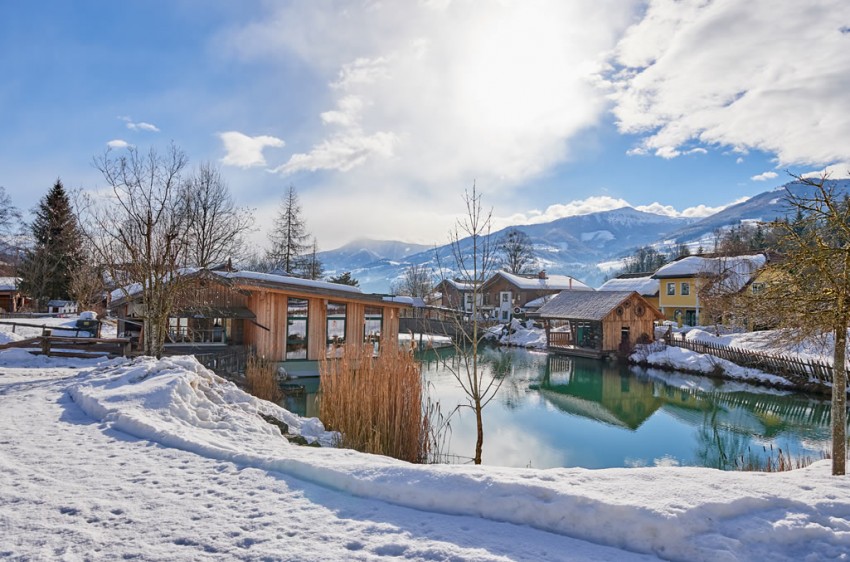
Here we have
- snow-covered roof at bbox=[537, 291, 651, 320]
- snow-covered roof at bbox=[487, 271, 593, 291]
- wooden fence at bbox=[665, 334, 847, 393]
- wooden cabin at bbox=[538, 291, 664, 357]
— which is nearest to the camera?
wooden fence at bbox=[665, 334, 847, 393]

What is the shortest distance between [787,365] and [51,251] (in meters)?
41.5

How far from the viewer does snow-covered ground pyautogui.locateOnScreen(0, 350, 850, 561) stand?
2775 millimetres

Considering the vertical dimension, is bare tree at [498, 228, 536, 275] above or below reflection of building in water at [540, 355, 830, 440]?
above

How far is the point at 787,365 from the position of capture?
18828 mm

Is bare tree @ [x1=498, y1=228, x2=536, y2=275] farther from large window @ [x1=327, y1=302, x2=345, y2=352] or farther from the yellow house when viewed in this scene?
large window @ [x1=327, y1=302, x2=345, y2=352]

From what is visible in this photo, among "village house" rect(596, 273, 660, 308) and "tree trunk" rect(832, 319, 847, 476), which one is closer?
"tree trunk" rect(832, 319, 847, 476)

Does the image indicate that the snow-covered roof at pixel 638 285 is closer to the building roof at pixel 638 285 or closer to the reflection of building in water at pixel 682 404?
the building roof at pixel 638 285

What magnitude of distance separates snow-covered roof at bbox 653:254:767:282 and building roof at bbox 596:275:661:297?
489 centimetres

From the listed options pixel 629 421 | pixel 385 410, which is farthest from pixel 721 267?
pixel 385 410

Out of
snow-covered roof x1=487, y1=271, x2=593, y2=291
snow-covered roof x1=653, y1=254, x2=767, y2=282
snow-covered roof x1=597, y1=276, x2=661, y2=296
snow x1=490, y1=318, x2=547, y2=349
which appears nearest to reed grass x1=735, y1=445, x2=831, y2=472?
snow-covered roof x1=653, y1=254, x2=767, y2=282

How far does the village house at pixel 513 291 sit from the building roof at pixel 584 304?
1494cm

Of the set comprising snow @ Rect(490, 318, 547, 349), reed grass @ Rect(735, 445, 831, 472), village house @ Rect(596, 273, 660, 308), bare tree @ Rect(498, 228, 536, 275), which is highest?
bare tree @ Rect(498, 228, 536, 275)

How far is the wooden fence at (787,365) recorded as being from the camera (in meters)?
17.5

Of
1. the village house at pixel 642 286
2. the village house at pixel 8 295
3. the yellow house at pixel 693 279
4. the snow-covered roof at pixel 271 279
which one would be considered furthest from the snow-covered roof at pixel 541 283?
the village house at pixel 8 295
